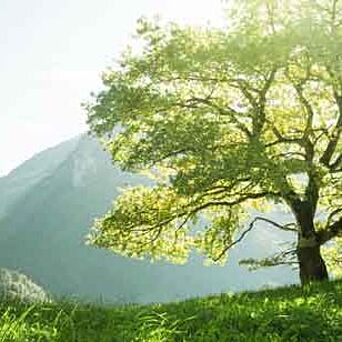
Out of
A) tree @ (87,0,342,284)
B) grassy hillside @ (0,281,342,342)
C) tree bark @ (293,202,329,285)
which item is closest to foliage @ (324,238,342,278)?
tree @ (87,0,342,284)

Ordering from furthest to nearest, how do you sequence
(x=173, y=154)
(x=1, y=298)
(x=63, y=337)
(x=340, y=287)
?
1. (x=173, y=154)
2. (x=340, y=287)
3. (x=1, y=298)
4. (x=63, y=337)

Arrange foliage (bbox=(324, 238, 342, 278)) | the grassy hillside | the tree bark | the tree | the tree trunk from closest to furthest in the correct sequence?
1. the grassy hillside
2. the tree
3. the tree trunk
4. the tree bark
5. foliage (bbox=(324, 238, 342, 278))

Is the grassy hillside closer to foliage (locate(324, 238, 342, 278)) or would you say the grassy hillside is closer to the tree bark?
the tree bark

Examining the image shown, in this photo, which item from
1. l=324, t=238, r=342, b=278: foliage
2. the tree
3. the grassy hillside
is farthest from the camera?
l=324, t=238, r=342, b=278: foliage

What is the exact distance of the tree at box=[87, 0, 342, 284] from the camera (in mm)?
25750

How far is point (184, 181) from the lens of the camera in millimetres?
25328

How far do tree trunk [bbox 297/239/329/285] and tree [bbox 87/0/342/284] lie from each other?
4 centimetres

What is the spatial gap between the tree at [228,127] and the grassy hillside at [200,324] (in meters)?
11.1

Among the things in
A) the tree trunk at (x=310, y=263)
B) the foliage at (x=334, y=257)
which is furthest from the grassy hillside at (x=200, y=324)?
the foliage at (x=334, y=257)

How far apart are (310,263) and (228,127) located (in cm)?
645

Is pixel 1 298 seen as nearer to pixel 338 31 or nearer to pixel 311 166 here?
pixel 311 166

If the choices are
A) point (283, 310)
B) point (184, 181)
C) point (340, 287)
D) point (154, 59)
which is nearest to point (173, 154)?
point (184, 181)

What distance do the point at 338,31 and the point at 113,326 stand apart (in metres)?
17.6

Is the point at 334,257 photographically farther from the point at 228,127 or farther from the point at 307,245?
the point at 228,127
